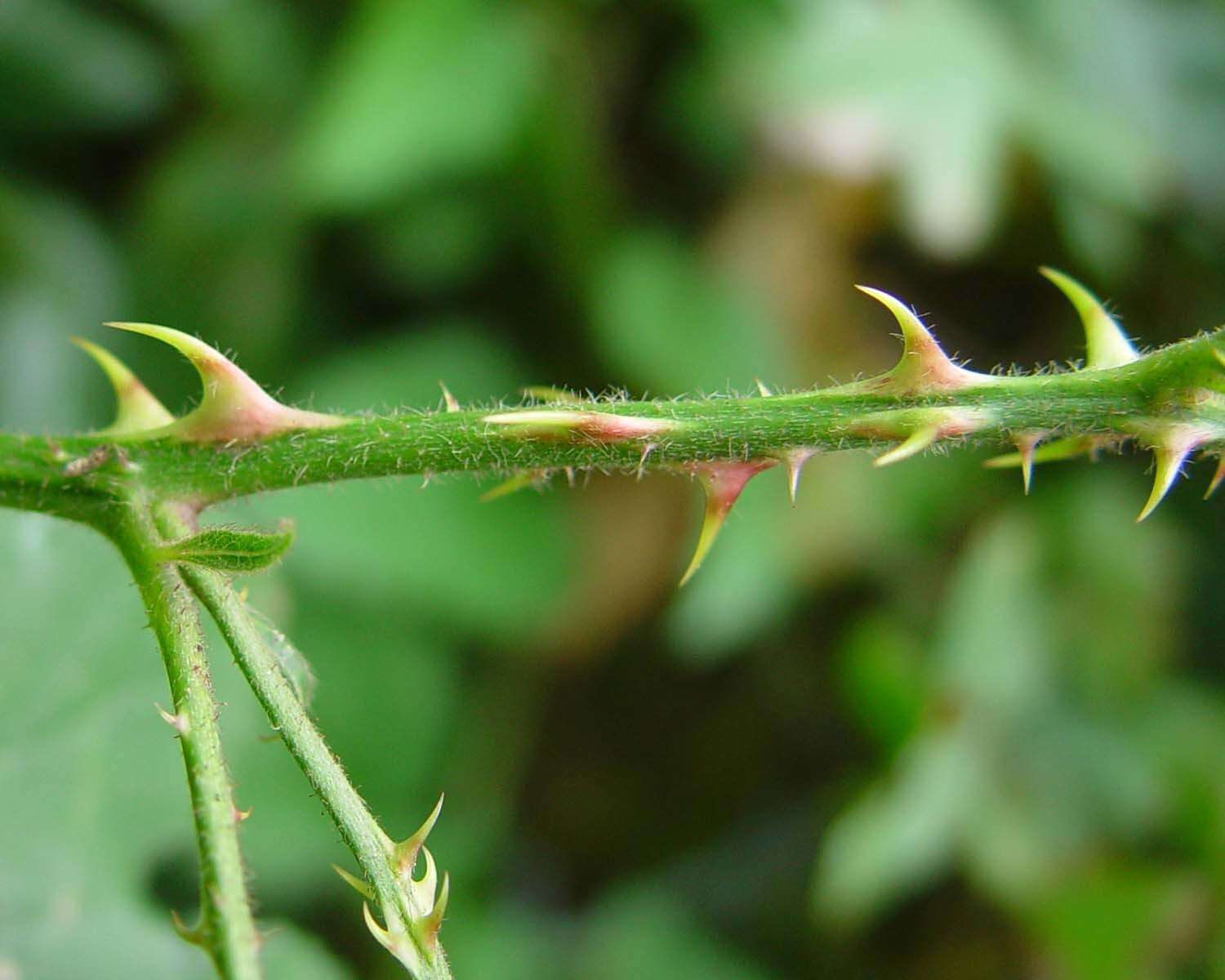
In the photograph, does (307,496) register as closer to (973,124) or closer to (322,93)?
(322,93)

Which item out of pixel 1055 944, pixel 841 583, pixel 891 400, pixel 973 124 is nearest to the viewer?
pixel 891 400

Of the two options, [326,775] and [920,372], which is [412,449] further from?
[920,372]

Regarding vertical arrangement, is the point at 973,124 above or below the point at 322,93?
below

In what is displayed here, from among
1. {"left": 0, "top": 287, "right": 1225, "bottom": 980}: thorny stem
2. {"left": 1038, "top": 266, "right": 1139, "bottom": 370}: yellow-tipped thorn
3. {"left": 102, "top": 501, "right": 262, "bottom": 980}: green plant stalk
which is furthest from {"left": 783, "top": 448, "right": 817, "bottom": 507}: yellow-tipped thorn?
{"left": 102, "top": 501, "right": 262, "bottom": 980}: green plant stalk

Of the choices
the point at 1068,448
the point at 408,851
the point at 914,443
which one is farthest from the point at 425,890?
the point at 1068,448

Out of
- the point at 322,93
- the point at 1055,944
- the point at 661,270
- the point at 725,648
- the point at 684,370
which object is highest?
the point at 322,93

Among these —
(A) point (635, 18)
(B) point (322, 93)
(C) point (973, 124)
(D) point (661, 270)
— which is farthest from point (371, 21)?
(C) point (973, 124)
